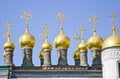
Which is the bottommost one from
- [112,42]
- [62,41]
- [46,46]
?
[112,42]

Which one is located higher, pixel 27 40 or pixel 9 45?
pixel 27 40

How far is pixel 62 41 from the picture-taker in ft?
104

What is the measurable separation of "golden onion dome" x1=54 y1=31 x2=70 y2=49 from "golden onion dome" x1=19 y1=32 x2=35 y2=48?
1409 mm

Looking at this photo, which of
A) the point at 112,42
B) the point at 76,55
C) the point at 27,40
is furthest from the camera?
the point at 76,55

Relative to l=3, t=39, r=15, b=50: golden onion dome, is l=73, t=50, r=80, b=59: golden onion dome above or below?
below

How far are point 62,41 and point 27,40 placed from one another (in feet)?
6.89

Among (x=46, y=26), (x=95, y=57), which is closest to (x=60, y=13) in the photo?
(x=46, y=26)

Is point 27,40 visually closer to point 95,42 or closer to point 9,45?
point 9,45

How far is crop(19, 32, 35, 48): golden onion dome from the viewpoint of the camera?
31578mm

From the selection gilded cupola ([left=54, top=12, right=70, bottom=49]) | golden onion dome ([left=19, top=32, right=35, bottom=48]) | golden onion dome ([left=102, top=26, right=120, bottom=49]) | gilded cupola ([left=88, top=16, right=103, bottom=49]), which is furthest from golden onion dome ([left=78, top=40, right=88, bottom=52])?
golden onion dome ([left=102, top=26, right=120, bottom=49])

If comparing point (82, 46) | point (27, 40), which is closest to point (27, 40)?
point (27, 40)

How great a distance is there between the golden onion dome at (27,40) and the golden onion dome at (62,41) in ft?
4.62

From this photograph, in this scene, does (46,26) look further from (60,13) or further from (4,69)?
(4,69)

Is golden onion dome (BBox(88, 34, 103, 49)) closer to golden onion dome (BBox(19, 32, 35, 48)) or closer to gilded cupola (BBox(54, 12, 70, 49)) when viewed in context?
gilded cupola (BBox(54, 12, 70, 49))
